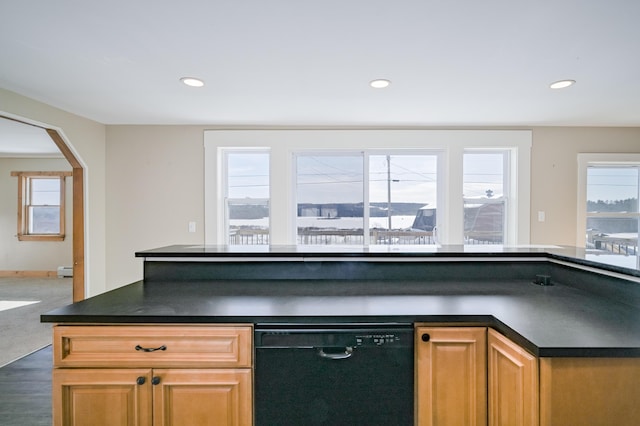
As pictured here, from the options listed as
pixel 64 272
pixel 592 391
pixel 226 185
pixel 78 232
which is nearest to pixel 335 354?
pixel 592 391

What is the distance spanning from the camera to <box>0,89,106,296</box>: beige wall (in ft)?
10.7

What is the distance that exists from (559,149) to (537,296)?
3.09 m

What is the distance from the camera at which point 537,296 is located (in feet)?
5.08

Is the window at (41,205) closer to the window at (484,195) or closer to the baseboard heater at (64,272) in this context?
the baseboard heater at (64,272)

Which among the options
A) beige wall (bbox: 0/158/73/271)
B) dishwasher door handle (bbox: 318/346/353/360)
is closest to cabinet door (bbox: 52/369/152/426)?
dishwasher door handle (bbox: 318/346/353/360)

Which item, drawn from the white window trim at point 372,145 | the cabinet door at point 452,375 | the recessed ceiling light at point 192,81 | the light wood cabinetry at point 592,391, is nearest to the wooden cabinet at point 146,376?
the cabinet door at point 452,375

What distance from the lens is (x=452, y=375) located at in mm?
1287

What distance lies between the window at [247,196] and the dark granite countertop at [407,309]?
2.25 m

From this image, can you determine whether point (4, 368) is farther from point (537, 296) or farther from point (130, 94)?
point (537, 296)

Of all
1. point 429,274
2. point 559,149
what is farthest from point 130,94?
point 559,149

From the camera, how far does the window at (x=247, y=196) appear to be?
3.95 meters

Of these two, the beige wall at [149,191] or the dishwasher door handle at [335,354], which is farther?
the beige wall at [149,191]

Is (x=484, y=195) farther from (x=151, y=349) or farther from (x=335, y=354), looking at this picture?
(x=151, y=349)

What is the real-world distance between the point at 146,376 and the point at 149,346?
0.12m
